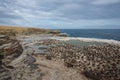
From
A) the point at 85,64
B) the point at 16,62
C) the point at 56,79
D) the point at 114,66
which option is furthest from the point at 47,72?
the point at 114,66

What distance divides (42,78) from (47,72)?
1.88m

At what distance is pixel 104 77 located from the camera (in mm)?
16719

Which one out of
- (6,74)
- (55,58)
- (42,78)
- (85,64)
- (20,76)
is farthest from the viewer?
(55,58)

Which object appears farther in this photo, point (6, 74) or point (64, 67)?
point (64, 67)

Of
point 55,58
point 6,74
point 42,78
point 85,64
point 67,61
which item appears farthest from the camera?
point 55,58

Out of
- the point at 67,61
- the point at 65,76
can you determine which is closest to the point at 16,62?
the point at 65,76

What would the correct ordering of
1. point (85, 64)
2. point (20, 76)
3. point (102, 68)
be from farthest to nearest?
point (85, 64), point (102, 68), point (20, 76)

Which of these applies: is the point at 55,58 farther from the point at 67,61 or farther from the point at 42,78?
the point at 42,78

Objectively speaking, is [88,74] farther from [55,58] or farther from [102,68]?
[55,58]

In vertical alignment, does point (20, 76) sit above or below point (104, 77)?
above

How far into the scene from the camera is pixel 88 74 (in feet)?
57.8

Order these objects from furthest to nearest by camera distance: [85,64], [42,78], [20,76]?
[85,64]
[42,78]
[20,76]

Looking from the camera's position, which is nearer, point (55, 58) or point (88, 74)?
point (88, 74)

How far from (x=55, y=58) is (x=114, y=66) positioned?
28.5 feet
